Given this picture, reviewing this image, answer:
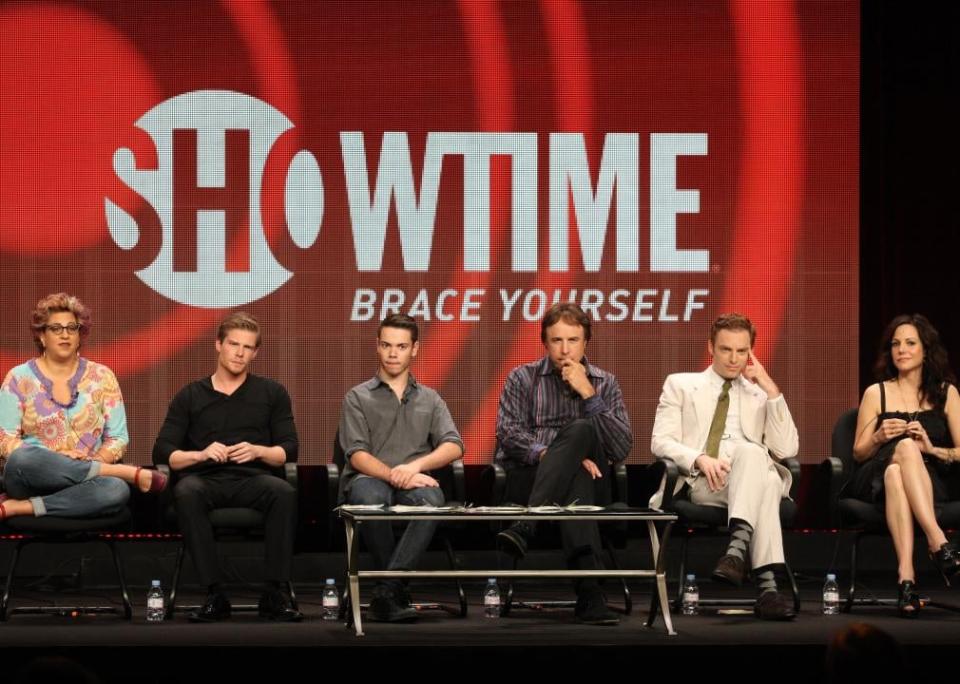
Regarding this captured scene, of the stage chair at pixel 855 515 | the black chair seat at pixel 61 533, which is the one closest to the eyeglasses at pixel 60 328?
the black chair seat at pixel 61 533

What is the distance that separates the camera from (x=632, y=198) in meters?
6.32

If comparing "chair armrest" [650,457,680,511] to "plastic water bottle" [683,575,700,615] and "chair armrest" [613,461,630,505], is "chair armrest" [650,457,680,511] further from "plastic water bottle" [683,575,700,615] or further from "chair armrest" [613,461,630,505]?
"plastic water bottle" [683,575,700,615]

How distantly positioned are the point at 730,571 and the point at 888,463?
0.82m

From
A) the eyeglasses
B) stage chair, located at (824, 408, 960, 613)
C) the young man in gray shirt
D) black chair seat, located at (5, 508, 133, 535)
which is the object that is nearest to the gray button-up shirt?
the young man in gray shirt

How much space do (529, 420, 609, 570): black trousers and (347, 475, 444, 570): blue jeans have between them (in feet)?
1.26

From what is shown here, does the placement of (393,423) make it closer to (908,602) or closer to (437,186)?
(437,186)

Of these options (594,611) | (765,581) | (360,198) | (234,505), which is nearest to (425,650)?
(594,611)

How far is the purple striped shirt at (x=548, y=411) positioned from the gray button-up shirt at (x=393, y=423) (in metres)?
0.21

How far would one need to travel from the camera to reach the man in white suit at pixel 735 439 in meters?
5.18

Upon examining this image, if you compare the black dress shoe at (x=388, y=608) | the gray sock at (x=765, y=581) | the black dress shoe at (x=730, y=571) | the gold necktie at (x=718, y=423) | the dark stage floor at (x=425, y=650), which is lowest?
the dark stage floor at (x=425, y=650)

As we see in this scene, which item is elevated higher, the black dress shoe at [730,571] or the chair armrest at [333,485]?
the chair armrest at [333,485]

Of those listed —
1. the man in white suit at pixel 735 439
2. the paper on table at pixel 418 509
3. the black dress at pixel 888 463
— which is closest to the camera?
the paper on table at pixel 418 509

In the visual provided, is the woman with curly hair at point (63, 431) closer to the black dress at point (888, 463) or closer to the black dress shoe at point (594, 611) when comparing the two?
the black dress shoe at point (594, 611)

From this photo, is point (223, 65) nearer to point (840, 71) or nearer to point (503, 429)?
point (503, 429)
